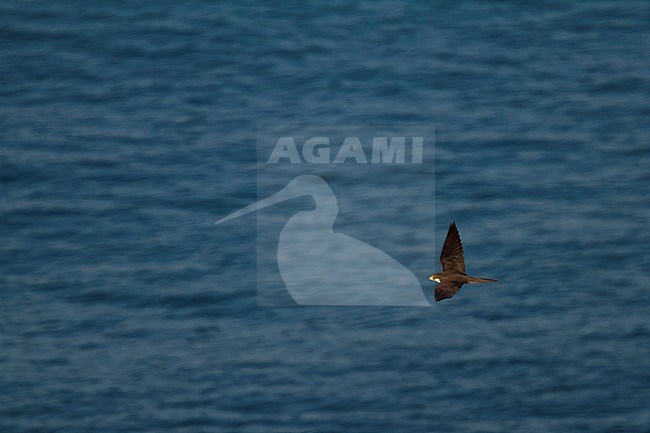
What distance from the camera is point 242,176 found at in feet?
99.3

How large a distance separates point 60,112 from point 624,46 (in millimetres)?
11787

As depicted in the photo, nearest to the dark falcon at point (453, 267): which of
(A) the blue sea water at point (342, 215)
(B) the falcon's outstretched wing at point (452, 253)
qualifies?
(B) the falcon's outstretched wing at point (452, 253)

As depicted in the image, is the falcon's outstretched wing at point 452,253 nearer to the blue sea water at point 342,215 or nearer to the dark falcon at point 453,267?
the dark falcon at point 453,267

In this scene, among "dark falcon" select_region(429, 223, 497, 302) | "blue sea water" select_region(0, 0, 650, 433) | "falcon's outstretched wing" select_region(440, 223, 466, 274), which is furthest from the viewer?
"blue sea water" select_region(0, 0, 650, 433)

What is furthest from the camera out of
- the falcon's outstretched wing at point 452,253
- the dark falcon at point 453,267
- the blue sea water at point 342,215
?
the blue sea water at point 342,215

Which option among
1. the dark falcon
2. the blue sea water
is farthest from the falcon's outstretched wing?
the blue sea water

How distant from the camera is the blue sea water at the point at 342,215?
25859 millimetres

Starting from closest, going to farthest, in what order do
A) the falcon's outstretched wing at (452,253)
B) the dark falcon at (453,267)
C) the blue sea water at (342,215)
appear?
1. the dark falcon at (453,267)
2. the falcon's outstretched wing at (452,253)
3. the blue sea water at (342,215)

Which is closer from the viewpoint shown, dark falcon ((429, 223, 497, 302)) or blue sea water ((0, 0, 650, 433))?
dark falcon ((429, 223, 497, 302))

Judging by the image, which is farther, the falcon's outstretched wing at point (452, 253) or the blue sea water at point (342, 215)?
the blue sea water at point (342, 215)

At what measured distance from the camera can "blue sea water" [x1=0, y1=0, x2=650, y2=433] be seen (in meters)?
25.9

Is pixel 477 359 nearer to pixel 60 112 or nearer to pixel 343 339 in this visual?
pixel 343 339

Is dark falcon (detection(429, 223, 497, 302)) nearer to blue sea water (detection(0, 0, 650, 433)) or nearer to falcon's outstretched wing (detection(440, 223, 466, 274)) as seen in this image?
falcon's outstretched wing (detection(440, 223, 466, 274))

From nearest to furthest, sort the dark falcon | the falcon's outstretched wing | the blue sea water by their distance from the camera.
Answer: the dark falcon < the falcon's outstretched wing < the blue sea water
